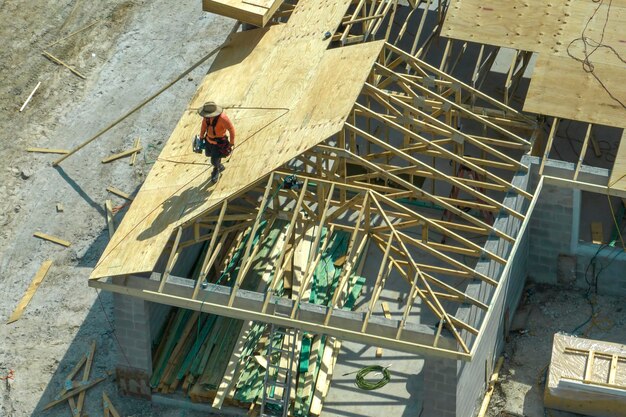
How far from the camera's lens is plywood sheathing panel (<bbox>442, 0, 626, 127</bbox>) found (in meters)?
32.0

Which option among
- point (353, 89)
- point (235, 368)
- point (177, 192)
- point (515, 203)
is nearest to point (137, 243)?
point (177, 192)

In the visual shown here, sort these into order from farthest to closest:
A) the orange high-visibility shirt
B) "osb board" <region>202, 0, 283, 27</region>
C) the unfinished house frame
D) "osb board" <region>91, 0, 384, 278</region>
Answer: "osb board" <region>202, 0, 283, 27</region> < "osb board" <region>91, 0, 384, 278</region> < the orange high-visibility shirt < the unfinished house frame

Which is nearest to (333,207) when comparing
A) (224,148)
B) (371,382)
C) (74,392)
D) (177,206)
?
(371,382)

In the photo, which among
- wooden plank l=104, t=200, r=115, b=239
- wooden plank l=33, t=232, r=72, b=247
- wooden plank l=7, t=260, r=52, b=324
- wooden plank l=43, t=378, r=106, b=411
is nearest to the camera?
wooden plank l=43, t=378, r=106, b=411

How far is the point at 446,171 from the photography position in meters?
35.3

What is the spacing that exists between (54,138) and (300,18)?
7977 mm

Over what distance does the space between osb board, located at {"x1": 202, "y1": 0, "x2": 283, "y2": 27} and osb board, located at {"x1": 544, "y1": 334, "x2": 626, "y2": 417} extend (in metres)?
10.2

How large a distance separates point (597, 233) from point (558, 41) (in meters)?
4.62

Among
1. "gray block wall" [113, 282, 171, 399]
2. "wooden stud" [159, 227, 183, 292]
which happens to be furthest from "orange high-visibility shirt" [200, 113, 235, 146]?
"gray block wall" [113, 282, 171, 399]

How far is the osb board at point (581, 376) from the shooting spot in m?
30.1

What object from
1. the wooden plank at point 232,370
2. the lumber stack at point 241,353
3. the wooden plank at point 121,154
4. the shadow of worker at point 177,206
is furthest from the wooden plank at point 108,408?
the wooden plank at point 121,154

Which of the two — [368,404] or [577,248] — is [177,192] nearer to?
[368,404]

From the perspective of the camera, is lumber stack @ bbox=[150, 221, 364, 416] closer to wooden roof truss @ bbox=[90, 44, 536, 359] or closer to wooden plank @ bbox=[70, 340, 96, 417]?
wooden roof truss @ bbox=[90, 44, 536, 359]

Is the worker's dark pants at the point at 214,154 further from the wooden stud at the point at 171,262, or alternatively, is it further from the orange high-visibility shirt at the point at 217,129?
the wooden stud at the point at 171,262
